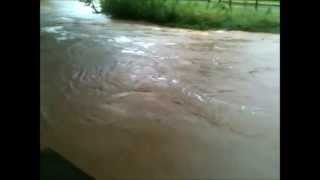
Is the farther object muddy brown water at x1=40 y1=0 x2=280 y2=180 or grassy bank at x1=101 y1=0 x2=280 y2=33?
grassy bank at x1=101 y1=0 x2=280 y2=33

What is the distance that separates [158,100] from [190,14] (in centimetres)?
238

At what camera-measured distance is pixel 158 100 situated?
3.50m

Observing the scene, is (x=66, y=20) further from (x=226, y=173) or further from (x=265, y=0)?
(x=226, y=173)

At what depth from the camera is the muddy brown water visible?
2.48 m

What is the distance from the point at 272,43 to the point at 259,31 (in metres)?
0.64

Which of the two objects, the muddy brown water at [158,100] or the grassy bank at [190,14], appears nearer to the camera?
the muddy brown water at [158,100]

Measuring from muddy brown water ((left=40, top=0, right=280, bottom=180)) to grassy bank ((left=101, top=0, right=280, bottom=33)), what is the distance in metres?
0.22

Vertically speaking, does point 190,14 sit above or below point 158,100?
above

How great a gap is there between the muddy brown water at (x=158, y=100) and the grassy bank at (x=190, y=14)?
22cm

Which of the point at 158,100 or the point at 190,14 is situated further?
the point at 190,14

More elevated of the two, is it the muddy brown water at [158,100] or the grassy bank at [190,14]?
the grassy bank at [190,14]

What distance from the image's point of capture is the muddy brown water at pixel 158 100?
97.6 inches

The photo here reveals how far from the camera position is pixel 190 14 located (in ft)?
18.5
